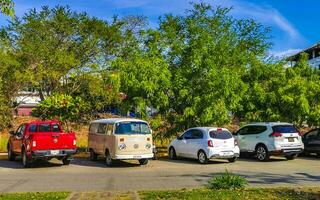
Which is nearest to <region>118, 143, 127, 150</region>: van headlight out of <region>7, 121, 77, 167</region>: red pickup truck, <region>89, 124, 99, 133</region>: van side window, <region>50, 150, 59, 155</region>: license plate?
<region>7, 121, 77, 167</region>: red pickup truck

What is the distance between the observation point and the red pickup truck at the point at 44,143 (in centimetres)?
2123

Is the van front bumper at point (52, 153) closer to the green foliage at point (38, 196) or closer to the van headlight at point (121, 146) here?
the van headlight at point (121, 146)

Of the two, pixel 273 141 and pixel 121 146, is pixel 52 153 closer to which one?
pixel 121 146

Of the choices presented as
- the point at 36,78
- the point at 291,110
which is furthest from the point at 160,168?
the point at 36,78

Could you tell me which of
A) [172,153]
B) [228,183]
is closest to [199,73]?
[172,153]

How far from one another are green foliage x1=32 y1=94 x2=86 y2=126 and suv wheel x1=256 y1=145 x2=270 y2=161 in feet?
39.3

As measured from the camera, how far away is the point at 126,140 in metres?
21.3

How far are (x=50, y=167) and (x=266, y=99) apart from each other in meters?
13.5

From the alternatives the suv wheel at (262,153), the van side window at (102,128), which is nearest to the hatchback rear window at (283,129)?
the suv wheel at (262,153)

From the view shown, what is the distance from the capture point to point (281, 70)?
104 feet

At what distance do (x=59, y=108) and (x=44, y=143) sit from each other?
34.3 feet

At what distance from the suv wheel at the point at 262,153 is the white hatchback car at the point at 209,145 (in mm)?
1690

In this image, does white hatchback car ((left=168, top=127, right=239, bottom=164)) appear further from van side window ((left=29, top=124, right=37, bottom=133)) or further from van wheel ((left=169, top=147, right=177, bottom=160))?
van side window ((left=29, top=124, right=37, bottom=133))

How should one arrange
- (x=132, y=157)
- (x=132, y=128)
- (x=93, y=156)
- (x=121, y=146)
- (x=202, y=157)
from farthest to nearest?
(x=93, y=156) < (x=202, y=157) < (x=132, y=128) < (x=132, y=157) < (x=121, y=146)
